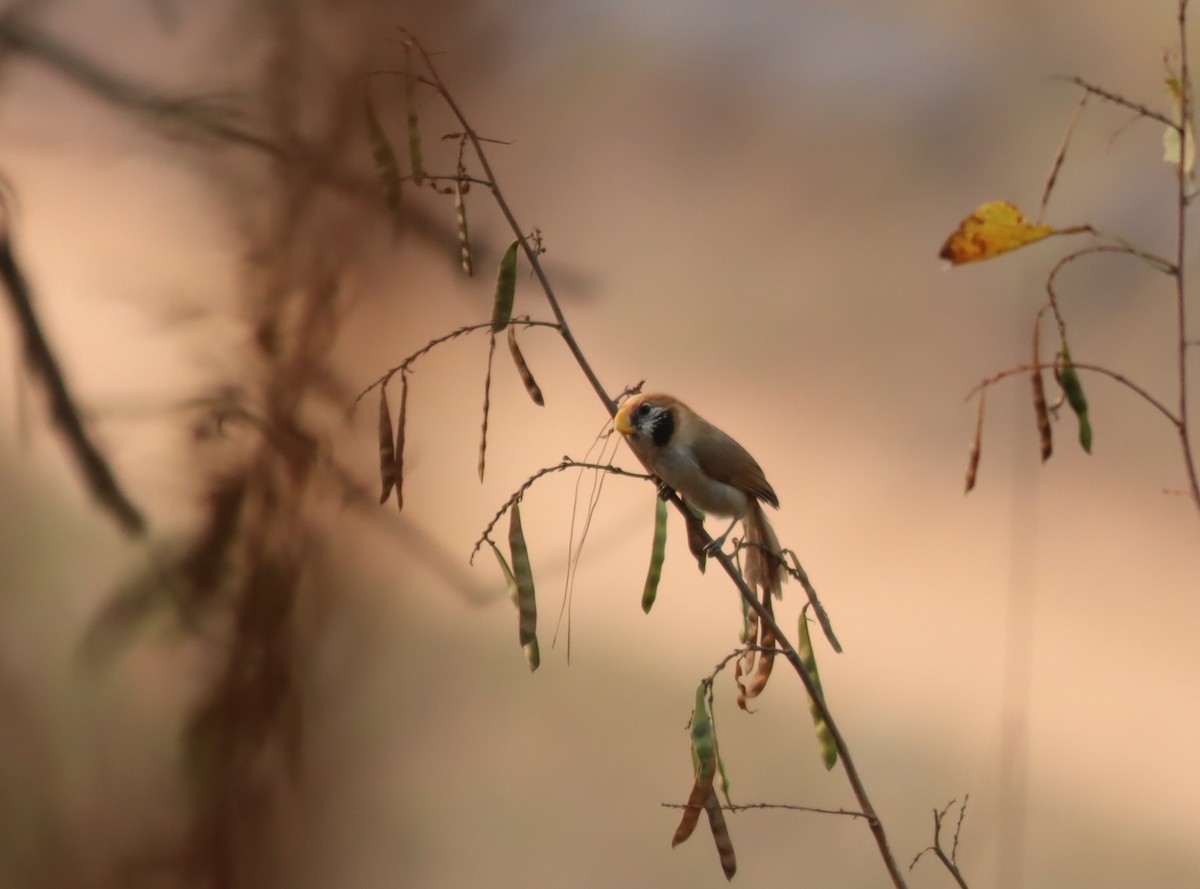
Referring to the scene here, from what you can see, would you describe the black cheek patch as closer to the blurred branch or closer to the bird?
the bird

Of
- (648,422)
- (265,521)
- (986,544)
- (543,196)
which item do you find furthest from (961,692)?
(265,521)

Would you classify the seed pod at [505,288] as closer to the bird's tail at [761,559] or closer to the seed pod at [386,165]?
the seed pod at [386,165]

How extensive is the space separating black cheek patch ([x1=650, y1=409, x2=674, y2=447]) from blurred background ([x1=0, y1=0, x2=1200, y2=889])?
35cm

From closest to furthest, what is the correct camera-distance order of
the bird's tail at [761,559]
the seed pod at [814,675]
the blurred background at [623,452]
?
the seed pod at [814,675] < the bird's tail at [761,559] < the blurred background at [623,452]

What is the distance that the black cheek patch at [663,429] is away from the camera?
133 centimetres

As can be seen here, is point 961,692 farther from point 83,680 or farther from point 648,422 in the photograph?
point 83,680

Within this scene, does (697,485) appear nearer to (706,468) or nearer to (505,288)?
(706,468)

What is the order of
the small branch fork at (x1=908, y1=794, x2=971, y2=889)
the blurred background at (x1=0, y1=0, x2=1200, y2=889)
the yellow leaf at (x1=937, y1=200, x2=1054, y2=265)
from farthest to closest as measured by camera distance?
the blurred background at (x1=0, y1=0, x2=1200, y2=889) < the small branch fork at (x1=908, y1=794, x2=971, y2=889) < the yellow leaf at (x1=937, y1=200, x2=1054, y2=265)

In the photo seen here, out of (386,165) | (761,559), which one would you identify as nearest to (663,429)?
(761,559)

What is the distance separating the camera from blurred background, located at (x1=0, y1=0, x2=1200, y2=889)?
1.52 meters

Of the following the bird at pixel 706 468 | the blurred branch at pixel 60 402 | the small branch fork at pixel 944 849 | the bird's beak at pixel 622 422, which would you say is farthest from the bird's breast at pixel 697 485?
the blurred branch at pixel 60 402

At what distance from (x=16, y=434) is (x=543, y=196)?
906mm

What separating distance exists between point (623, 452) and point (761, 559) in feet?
1.57

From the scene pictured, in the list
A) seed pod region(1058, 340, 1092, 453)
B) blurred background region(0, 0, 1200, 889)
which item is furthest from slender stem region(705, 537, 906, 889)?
blurred background region(0, 0, 1200, 889)
